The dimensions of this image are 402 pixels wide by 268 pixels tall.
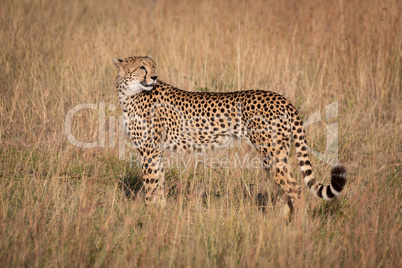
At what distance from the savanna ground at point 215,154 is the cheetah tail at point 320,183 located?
20 centimetres

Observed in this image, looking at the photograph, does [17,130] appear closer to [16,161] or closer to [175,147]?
[16,161]

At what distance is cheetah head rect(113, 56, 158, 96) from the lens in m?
4.19

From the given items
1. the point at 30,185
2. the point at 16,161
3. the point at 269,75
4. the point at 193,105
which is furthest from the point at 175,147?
the point at 269,75

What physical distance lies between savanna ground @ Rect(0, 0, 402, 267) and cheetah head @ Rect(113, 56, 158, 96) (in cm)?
79

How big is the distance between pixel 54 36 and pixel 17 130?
2635 millimetres

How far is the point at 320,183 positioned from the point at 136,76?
1872 mm

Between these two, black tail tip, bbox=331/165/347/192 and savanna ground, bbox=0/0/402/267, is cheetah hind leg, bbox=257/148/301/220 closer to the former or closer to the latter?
savanna ground, bbox=0/0/402/267

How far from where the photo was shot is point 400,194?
4145 mm

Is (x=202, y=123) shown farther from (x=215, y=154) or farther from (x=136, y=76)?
(x=215, y=154)

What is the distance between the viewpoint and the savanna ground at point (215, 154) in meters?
3.12

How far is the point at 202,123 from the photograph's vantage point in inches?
161

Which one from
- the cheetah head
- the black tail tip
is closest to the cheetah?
the cheetah head

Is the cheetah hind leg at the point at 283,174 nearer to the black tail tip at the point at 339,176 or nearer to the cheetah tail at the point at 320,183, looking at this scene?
the cheetah tail at the point at 320,183

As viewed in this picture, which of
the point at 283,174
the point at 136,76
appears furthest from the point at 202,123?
the point at 283,174
